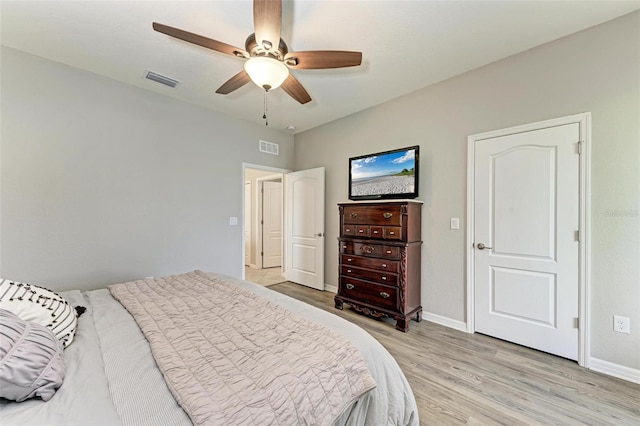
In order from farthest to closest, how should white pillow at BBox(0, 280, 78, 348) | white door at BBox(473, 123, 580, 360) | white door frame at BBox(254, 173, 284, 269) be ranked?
white door frame at BBox(254, 173, 284, 269) → white door at BBox(473, 123, 580, 360) → white pillow at BBox(0, 280, 78, 348)

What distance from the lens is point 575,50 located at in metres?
2.17

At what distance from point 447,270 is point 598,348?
48.3 inches

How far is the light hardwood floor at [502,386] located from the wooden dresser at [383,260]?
403mm

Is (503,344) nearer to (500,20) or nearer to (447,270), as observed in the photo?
(447,270)

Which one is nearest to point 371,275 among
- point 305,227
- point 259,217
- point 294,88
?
point 305,227

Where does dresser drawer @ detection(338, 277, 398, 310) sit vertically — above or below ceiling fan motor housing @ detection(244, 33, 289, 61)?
below

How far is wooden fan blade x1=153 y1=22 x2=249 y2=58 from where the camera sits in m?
1.56

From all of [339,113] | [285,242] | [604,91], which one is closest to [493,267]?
[604,91]

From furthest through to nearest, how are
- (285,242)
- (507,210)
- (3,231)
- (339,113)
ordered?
(285,242) < (339,113) < (507,210) < (3,231)

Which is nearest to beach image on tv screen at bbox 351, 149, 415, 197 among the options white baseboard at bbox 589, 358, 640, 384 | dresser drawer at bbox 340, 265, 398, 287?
dresser drawer at bbox 340, 265, 398, 287

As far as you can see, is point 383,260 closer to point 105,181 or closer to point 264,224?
point 105,181

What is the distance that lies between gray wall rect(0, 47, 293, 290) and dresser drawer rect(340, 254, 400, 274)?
5.64 ft

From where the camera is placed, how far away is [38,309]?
46.9 inches

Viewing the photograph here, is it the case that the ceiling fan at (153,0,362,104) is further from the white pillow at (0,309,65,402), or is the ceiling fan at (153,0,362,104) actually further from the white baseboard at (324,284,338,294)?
the white baseboard at (324,284,338,294)
